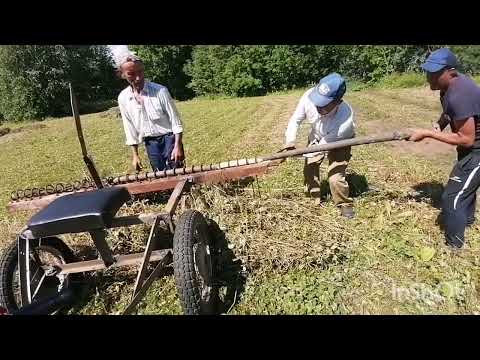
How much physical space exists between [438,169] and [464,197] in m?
2.67

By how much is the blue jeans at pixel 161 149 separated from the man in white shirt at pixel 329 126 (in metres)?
1.43

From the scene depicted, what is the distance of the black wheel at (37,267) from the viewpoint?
10.7 ft

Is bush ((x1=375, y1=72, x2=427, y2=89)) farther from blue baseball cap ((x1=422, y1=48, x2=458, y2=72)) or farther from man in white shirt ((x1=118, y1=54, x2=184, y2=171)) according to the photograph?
man in white shirt ((x1=118, y1=54, x2=184, y2=171))

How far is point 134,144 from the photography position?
15.9 feet

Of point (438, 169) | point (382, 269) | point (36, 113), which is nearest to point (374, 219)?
point (382, 269)

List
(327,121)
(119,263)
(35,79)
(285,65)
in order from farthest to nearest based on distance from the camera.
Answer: (285,65) → (35,79) → (327,121) → (119,263)

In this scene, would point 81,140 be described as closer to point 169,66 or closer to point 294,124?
point 294,124

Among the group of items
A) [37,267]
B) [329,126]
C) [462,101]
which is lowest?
[37,267]

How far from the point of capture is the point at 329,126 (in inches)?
172

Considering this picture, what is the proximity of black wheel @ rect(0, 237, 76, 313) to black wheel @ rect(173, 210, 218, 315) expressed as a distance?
1.27 metres

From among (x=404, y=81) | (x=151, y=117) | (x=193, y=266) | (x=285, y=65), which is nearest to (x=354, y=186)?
(x=151, y=117)

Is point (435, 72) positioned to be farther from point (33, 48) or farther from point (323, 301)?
point (33, 48)

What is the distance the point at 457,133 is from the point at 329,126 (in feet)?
4.26

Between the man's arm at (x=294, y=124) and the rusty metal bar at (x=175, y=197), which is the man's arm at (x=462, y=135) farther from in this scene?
the rusty metal bar at (x=175, y=197)
